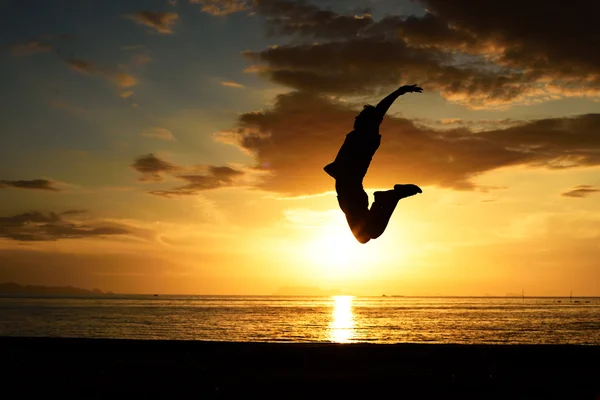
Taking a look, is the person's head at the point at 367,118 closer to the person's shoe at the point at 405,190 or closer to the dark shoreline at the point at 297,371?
the person's shoe at the point at 405,190

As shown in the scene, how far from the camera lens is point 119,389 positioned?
12688 mm

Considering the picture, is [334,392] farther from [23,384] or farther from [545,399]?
[23,384]

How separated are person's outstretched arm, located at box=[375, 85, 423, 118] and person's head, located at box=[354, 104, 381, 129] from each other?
12cm

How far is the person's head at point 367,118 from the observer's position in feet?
31.1

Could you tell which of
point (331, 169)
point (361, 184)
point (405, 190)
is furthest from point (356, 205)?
point (405, 190)

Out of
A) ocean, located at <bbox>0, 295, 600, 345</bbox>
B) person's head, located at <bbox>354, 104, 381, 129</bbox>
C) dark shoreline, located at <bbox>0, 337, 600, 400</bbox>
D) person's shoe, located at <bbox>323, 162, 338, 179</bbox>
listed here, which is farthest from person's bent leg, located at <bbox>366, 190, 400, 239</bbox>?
ocean, located at <bbox>0, 295, 600, 345</bbox>

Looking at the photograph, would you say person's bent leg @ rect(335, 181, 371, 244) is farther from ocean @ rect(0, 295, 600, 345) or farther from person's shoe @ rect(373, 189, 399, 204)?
ocean @ rect(0, 295, 600, 345)

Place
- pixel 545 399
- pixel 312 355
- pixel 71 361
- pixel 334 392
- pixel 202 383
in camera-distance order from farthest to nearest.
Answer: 1. pixel 312 355
2. pixel 71 361
3. pixel 202 383
4. pixel 334 392
5. pixel 545 399

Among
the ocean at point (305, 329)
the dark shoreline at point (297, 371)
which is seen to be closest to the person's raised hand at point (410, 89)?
the dark shoreline at point (297, 371)

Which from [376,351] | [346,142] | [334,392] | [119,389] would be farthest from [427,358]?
[346,142]

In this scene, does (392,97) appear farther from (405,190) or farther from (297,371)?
(297,371)

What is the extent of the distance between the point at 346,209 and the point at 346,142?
1099 millimetres

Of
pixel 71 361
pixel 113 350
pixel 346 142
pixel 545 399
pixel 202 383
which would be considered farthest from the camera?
pixel 113 350

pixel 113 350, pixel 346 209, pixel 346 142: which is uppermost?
pixel 346 142
